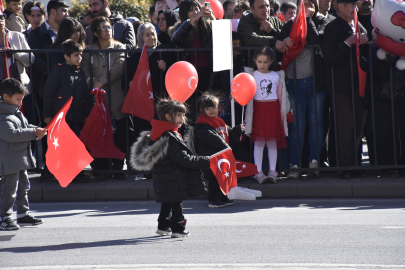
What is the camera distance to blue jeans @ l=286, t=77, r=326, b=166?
28.2 feet

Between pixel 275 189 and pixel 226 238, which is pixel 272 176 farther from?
pixel 226 238

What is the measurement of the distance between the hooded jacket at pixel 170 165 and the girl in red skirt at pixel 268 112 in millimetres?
2449

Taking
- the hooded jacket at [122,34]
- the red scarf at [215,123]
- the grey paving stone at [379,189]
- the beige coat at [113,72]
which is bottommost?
the grey paving stone at [379,189]

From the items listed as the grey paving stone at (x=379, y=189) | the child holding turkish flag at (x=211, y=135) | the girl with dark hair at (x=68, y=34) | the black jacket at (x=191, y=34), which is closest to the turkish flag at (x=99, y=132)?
the girl with dark hair at (x=68, y=34)

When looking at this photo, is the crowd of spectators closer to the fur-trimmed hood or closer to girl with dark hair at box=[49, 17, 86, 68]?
girl with dark hair at box=[49, 17, 86, 68]

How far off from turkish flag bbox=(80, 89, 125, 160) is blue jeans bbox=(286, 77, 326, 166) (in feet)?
8.33

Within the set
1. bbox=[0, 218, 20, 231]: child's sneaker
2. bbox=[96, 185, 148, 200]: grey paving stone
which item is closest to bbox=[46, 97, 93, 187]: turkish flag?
bbox=[0, 218, 20, 231]: child's sneaker

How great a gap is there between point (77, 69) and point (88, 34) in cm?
173

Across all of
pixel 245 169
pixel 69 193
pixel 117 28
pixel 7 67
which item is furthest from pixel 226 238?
pixel 117 28

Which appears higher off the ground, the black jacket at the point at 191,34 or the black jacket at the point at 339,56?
the black jacket at the point at 191,34

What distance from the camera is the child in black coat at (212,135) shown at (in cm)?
706

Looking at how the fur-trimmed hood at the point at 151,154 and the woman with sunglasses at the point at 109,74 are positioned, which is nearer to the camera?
the fur-trimmed hood at the point at 151,154

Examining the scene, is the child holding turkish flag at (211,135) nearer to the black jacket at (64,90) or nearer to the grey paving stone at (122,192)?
the grey paving stone at (122,192)

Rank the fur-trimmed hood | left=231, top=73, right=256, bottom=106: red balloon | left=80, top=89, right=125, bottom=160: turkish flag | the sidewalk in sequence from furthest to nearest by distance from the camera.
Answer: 1. left=80, top=89, right=125, bottom=160: turkish flag
2. the sidewalk
3. left=231, top=73, right=256, bottom=106: red balloon
4. the fur-trimmed hood
